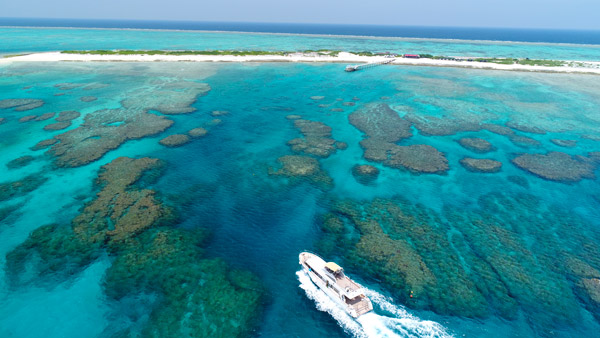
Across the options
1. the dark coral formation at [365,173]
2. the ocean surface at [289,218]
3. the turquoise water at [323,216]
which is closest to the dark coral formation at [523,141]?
the ocean surface at [289,218]

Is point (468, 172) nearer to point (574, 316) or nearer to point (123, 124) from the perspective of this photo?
point (574, 316)

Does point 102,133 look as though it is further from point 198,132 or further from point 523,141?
point 523,141

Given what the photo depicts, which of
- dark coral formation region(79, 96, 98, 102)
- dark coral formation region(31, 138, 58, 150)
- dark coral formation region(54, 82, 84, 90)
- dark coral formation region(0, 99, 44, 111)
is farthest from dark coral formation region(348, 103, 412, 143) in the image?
dark coral formation region(54, 82, 84, 90)

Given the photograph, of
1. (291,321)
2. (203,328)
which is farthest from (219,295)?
(291,321)

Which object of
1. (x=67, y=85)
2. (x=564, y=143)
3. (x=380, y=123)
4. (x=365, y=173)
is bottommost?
(x=365, y=173)

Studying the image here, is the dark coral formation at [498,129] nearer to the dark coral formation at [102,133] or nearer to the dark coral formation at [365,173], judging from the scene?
the dark coral formation at [365,173]

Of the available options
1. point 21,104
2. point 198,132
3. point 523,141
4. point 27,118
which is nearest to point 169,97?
point 198,132
